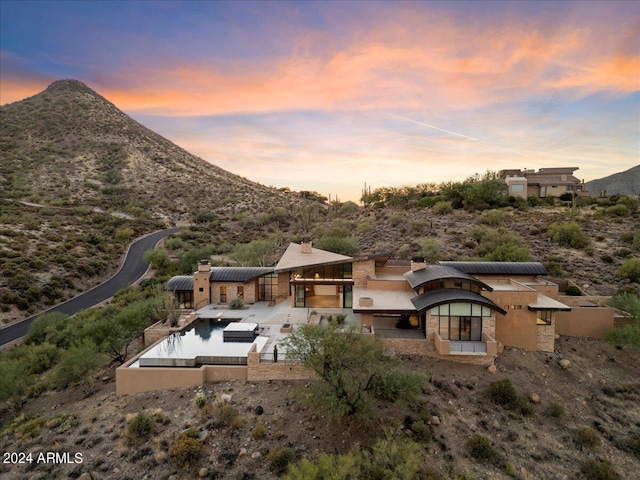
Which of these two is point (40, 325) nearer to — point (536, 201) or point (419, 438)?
point (419, 438)

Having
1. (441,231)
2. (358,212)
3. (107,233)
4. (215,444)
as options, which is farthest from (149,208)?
(215,444)

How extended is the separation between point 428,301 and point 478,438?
770cm

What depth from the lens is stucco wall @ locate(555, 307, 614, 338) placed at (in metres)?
23.6

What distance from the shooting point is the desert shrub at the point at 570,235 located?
3988 centimetres

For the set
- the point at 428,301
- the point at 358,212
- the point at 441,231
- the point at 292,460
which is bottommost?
the point at 292,460

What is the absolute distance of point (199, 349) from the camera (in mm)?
20234

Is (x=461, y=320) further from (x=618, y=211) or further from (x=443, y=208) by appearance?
(x=618, y=211)

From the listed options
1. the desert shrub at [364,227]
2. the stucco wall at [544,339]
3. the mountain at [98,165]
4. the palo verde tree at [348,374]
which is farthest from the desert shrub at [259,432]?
the mountain at [98,165]

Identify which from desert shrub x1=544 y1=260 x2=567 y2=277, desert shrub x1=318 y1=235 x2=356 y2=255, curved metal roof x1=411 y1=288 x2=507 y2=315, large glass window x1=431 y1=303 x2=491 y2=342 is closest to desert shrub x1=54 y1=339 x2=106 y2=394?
curved metal roof x1=411 y1=288 x2=507 y2=315

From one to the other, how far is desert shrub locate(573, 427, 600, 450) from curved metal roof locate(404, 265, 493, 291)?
8265mm

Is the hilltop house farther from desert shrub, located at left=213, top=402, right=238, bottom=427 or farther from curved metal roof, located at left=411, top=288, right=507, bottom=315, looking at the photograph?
desert shrub, located at left=213, top=402, right=238, bottom=427

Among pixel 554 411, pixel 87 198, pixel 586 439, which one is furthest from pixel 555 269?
pixel 87 198

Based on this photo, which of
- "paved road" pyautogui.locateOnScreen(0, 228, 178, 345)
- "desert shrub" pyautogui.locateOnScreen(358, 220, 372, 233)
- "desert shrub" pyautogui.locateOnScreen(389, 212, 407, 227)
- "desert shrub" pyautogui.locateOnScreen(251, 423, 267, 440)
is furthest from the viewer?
"desert shrub" pyautogui.locateOnScreen(389, 212, 407, 227)

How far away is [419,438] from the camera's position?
47.1ft
